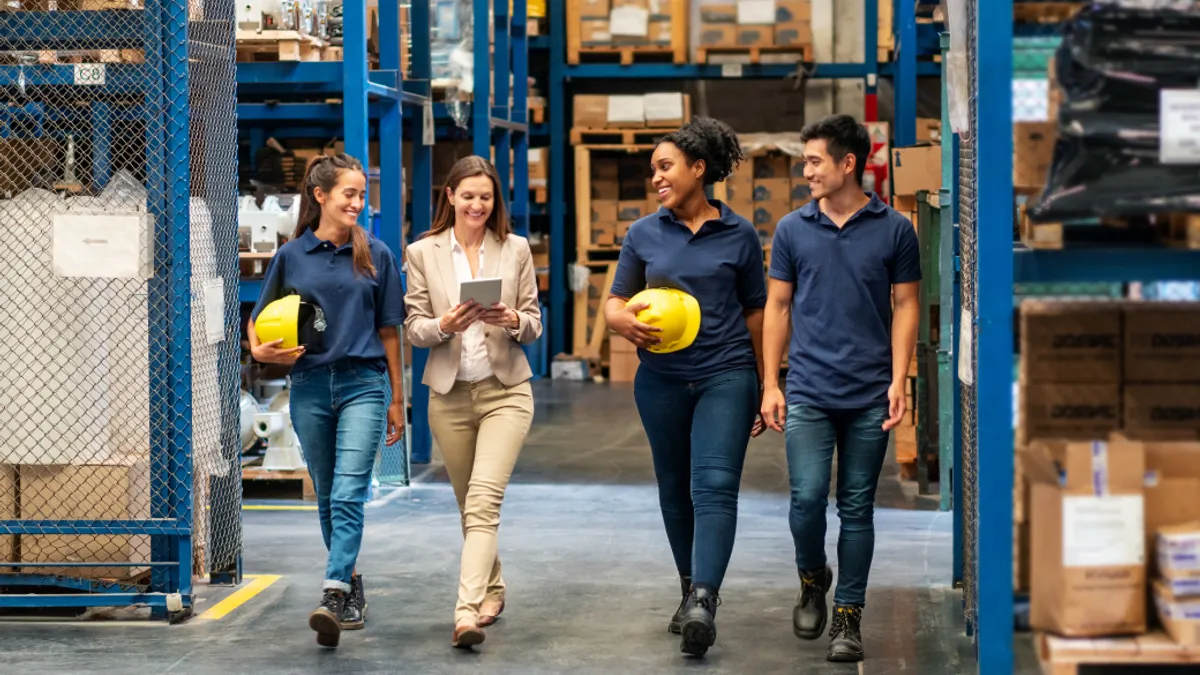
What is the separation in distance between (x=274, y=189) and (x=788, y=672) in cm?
695

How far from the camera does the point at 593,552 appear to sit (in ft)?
26.3

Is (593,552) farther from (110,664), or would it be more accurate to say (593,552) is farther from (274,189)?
(274,189)

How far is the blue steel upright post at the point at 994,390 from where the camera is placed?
3.45 m

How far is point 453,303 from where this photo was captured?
607 cm

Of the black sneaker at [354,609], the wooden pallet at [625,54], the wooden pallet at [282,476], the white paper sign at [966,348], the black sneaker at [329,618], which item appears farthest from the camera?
the wooden pallet at [625,54]

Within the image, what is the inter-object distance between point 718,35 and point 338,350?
11.3 meters

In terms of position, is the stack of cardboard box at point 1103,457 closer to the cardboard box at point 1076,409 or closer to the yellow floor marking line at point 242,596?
the cardboard box at point 1076,409

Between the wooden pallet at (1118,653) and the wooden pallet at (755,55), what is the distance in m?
13.8

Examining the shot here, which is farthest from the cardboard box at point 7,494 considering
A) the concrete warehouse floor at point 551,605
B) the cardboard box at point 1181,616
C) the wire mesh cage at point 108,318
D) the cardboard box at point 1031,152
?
the cardboard box at point 1181,616

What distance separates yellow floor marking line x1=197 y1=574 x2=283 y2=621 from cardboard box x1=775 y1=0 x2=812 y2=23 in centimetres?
1071

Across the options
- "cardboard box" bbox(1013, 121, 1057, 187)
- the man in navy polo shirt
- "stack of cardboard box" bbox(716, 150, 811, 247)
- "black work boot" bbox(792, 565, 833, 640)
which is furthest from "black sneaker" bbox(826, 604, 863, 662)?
"stack of cardboard box" bbox(716, 150, 811, 247)

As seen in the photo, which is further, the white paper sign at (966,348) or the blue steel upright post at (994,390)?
the white paper sign at (966,348)

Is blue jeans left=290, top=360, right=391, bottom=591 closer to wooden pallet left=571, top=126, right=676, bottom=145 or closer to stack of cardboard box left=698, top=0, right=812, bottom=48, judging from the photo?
wooden pallet left=571, top=126, right=676, bottom=145

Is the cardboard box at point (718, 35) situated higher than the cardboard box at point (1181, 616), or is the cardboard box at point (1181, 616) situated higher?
the cardboard box at point (718, 35)
